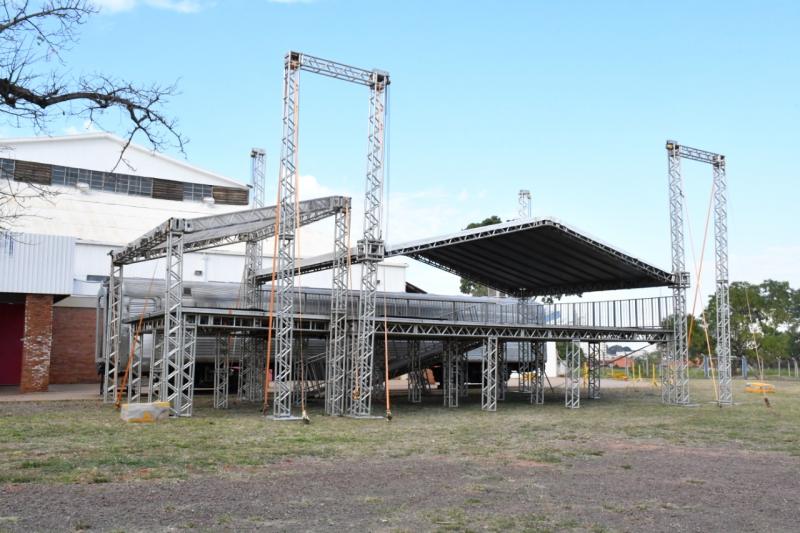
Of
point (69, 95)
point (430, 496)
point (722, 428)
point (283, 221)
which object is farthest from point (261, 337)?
point (69, 95)

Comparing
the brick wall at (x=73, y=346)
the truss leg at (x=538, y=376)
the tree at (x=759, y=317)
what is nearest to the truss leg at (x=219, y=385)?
the truss leg at (x=538, y=376)

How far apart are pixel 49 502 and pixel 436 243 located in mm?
17298

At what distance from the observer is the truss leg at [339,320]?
75.3ft

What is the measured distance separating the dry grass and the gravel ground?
946 mm

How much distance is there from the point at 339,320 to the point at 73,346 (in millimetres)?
20828

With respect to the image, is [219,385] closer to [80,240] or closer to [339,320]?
[339,320]

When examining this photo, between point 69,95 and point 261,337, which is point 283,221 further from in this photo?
point 69,95

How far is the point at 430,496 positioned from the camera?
10203 millimetres

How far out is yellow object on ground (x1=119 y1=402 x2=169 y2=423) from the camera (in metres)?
19.4

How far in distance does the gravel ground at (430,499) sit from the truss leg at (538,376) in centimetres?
1730

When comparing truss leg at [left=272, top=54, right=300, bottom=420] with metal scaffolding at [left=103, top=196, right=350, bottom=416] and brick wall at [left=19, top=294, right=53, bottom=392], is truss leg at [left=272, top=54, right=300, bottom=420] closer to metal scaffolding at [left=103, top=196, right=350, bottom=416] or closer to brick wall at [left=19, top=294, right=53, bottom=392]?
metal scaffolding at [left=103, top=196, right=350, bottom=416]

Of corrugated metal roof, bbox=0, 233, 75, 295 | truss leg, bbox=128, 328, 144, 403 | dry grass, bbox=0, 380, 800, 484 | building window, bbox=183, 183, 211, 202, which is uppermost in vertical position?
building window, bbox=183, 183, 211, 202

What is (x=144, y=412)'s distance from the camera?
773 inches

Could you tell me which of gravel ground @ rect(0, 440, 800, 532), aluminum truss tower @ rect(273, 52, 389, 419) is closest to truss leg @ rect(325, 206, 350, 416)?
aluminum truss tower @ rect(273, 52, 389, 419)
